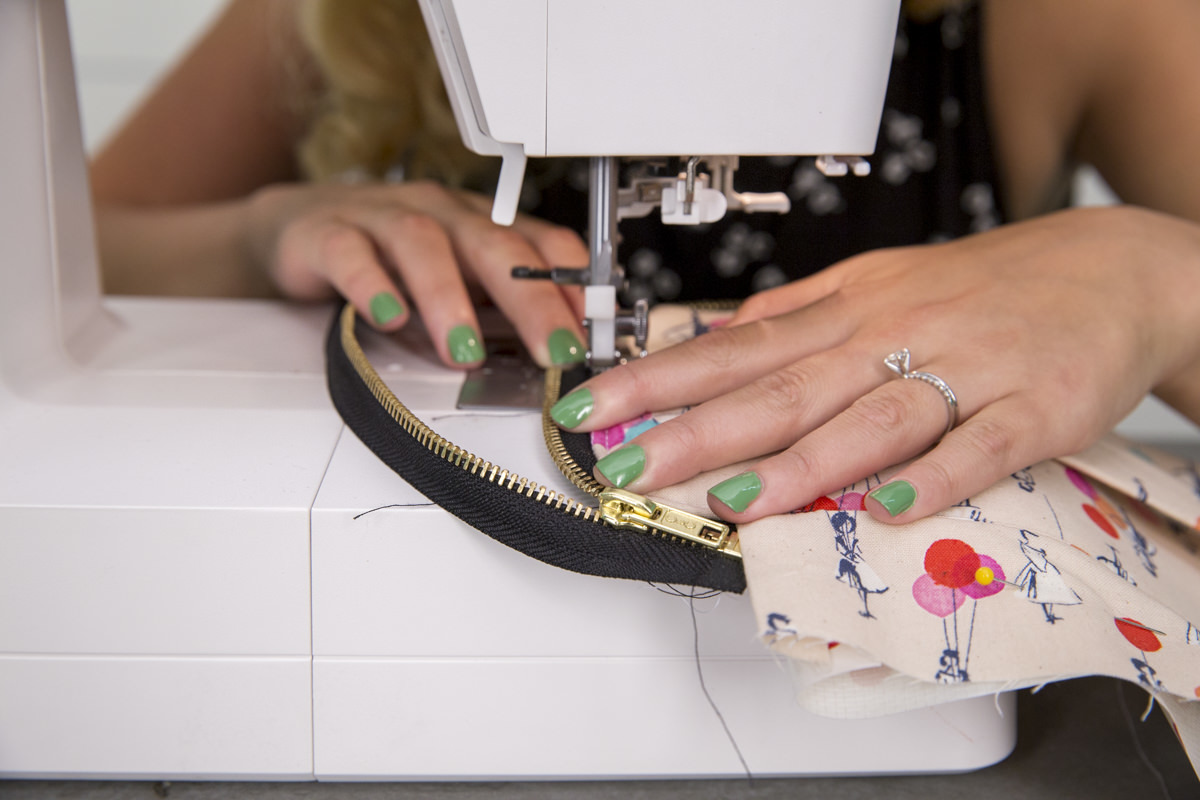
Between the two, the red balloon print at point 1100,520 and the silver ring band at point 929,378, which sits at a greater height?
the silver ring band at point 929,378

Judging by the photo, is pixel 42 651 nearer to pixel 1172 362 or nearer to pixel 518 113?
pixel 518 113

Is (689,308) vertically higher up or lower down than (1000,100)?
lower down

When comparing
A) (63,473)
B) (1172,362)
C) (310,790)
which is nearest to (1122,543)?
(1172,362)

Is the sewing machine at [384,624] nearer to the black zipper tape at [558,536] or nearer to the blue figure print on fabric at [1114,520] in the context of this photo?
the black zipper tape at [558,536]

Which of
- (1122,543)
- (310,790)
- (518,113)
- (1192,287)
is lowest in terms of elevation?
(310,790)

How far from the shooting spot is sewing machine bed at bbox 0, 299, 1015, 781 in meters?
0.58

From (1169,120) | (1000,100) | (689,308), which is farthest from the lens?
(1000,100)

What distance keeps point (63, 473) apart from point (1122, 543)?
2.38 feet

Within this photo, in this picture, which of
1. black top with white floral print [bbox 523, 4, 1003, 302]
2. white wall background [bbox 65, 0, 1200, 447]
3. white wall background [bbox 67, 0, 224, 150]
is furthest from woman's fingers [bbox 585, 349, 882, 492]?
white wall background [bbox 67, 0, 224, 150]

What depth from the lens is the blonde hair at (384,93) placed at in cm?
118

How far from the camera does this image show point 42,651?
A: 0.60 m

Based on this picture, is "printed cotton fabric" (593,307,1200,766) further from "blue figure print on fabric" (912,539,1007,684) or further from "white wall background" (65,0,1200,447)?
"white wall background" (65,0,1200,447)

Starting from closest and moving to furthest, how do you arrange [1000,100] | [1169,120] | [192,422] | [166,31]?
[192,422] → [1169,120] → [1000,100] → [166,31]

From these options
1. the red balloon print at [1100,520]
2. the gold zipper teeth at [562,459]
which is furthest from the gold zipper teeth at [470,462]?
the red balloon print at [1100,520]
